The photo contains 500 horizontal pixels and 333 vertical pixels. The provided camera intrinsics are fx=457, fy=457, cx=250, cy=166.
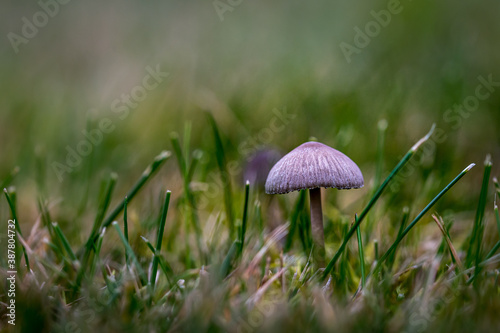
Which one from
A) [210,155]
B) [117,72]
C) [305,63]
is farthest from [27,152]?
[305,63]

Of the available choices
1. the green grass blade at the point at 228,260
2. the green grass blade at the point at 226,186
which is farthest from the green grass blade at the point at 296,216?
the green grass blade at the point at 228,260

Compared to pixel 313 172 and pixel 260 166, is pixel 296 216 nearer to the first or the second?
pixel 313 172

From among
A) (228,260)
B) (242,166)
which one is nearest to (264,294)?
(228,260)

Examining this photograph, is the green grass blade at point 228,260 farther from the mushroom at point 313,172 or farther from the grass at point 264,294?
the mushroom at point 313,172

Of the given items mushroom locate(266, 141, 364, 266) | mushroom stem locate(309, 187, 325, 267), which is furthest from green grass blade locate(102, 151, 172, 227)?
mushroom stem locate(309, 187, 325, 267)

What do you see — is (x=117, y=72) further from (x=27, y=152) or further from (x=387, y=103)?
→ (x=387, y=103)
